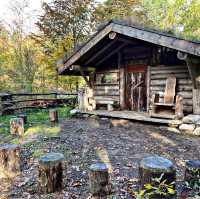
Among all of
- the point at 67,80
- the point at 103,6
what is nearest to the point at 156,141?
the point at 67,80

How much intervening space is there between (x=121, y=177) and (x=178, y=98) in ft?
13.8

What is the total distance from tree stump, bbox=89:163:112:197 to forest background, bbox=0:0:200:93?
11.9 meters

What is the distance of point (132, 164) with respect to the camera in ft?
13.6

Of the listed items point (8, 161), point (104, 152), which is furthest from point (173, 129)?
point (8, 161)

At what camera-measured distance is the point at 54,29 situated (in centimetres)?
1484

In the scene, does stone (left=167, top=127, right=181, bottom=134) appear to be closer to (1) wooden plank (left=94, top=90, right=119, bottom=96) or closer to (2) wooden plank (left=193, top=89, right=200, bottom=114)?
(2) wooden plank (left=193, top=89, right=200, bottom=114)

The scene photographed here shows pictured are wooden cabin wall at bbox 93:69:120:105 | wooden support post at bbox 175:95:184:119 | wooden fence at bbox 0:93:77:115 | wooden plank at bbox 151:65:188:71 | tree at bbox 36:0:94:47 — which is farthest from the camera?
tree at bbox 36:0:94:47

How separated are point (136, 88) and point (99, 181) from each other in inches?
265

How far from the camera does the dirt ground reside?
336 centimetres

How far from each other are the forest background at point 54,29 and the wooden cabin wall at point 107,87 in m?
4.50

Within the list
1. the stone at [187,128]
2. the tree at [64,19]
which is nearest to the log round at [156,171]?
the stone at [187,128]

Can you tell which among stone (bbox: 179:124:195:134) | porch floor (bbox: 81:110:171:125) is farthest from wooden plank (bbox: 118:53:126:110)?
stone (bbox: 179:124:195:134)

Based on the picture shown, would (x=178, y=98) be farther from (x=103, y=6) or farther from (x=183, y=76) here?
(x=103, y=6)

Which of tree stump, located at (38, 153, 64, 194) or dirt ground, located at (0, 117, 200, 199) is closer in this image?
tree stump, located at (38, 153, 64, 194)
